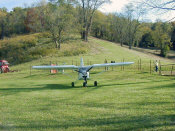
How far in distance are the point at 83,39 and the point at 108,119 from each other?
48.9 meters

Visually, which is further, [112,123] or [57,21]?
[57,21]

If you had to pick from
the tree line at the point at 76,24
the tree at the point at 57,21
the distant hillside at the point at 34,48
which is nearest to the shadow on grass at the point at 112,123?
the tree line at the point at 76,24

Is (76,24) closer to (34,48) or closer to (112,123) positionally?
(34,48)

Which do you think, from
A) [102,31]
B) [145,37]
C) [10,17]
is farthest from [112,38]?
[10,17]

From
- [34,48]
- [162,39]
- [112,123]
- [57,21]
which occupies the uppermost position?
[57,21]

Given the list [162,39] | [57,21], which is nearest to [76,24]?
[57,21]

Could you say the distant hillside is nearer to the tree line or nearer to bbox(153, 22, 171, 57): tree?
the tree line

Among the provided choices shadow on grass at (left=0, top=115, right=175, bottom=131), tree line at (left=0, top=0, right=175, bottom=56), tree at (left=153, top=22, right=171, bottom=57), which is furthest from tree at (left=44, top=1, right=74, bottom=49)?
shadow on grass at (left=0, top=115, right=175, bottom=131)

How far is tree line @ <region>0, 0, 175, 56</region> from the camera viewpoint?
42.0 metres

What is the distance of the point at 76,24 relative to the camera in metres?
44.9

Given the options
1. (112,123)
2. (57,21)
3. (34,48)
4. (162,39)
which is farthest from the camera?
(162,39)

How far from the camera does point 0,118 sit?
7.04m

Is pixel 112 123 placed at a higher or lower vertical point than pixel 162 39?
lower

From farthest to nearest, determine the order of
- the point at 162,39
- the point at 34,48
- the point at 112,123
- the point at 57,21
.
→ the point at 162,39 → the point at 34,48 → the point at 57,21 → the point at 112,123
